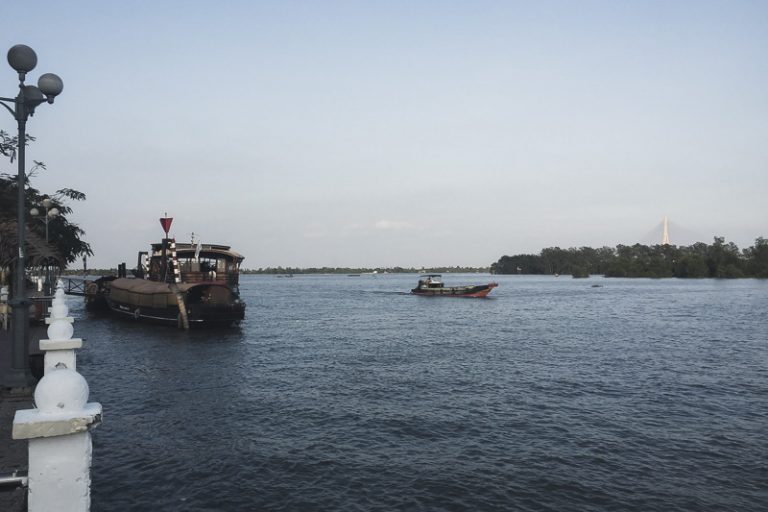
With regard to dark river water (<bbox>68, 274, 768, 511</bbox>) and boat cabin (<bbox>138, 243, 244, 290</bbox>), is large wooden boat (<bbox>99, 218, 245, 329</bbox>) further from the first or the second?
dark river water (<bbox>68, 274, 768, 511</bbox>)

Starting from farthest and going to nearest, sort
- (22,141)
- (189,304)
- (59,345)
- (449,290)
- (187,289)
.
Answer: (449,290) < (189,304) < (187,289) < (22,141) < (59,345)

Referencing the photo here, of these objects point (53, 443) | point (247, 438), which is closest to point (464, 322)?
point (247, 438)

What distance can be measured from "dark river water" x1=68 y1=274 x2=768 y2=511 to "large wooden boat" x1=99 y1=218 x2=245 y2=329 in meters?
5.09

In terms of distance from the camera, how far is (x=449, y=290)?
84812mm

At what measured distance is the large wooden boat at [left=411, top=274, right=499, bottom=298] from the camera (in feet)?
272

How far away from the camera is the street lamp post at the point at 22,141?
33.4 feet

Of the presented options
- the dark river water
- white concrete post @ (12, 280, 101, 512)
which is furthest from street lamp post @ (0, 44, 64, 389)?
white concrete post @ (12, 280, 101, 512)

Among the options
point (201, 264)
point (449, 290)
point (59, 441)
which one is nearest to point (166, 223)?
point (201, 264)

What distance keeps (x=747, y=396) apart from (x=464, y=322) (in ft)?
90.7

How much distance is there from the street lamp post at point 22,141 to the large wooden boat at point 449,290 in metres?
72.7

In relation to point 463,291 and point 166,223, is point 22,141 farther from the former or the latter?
point 463,291

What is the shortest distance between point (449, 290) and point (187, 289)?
5529 cm

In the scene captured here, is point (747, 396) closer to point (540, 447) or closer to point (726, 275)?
point (540, 447)

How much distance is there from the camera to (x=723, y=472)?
11508 millimetres
